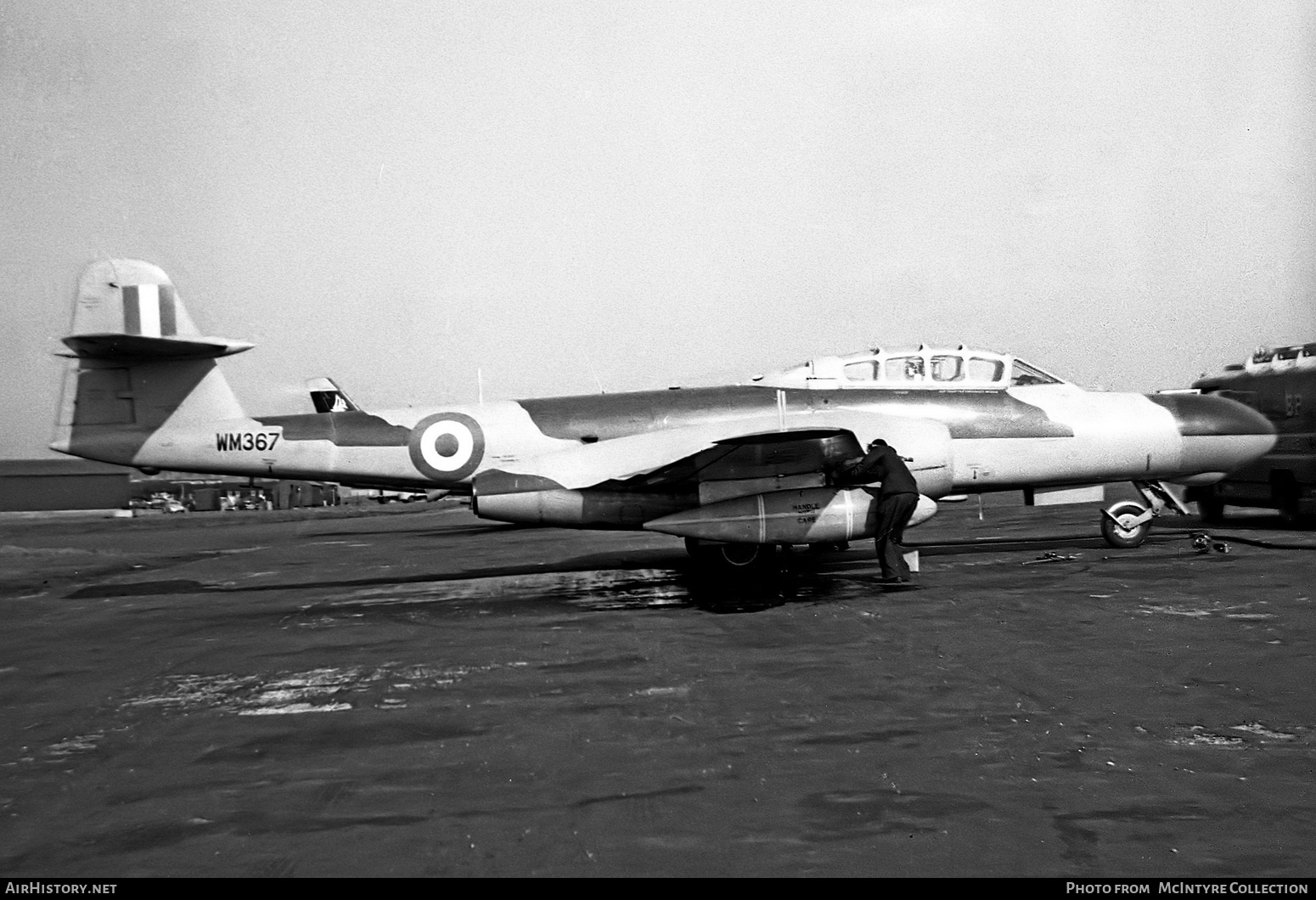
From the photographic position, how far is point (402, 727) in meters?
5.76

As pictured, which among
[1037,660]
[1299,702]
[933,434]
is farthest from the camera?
[933,434]

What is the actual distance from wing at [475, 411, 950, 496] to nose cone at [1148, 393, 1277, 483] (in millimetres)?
4343

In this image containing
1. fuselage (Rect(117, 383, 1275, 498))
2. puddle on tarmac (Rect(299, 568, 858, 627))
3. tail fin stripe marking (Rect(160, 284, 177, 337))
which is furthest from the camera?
fuselage (Rect(117, 383, 1275, 498))

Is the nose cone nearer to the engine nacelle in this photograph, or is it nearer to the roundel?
the engine nacelle

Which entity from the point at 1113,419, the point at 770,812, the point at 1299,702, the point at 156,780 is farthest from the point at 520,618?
the point at 1113,419

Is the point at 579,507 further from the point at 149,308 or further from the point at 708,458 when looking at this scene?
the point at 149,308

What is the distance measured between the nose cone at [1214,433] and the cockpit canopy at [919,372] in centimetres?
180

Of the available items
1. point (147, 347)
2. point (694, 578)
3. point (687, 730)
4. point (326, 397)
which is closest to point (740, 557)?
point (694, 578)

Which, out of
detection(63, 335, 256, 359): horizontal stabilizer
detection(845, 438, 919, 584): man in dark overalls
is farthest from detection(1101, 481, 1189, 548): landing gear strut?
detection(63, 335, 256, 359): horizontal stabilizer

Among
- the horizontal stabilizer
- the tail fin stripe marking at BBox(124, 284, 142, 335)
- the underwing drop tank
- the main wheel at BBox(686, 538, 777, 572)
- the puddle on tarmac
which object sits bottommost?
the puddle on tarmac

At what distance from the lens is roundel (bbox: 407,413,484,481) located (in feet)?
44.7

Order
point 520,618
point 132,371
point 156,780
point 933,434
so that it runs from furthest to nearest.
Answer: point 132,371, point 933,434, point 520,618, point 156,780

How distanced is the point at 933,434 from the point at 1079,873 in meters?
8.97
